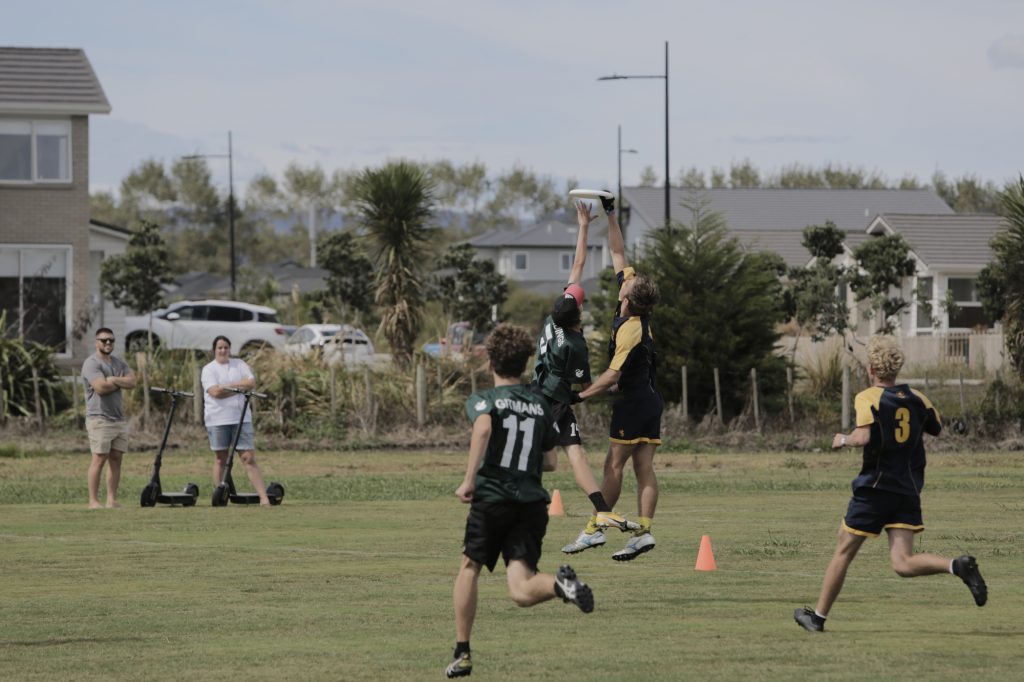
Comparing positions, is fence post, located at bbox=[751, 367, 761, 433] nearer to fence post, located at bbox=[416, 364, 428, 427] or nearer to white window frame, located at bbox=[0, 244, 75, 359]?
fence post, located at bbox=[416, 364, 428, 427]

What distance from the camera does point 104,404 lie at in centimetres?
1733

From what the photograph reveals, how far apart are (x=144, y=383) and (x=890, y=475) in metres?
21.0

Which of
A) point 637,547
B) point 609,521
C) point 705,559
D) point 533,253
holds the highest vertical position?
Answer: point 533,253

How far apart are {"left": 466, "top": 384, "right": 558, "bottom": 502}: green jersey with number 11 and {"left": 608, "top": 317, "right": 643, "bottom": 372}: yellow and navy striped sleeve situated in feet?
12.5

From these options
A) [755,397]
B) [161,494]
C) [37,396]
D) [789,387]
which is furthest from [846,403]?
[37,396]

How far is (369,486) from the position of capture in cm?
2081

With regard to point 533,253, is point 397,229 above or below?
below

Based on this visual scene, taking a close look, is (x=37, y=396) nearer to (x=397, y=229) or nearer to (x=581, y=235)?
(x=397, y=229)

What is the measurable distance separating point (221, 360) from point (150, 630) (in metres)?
8.20

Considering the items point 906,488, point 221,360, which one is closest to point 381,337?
point 221,360

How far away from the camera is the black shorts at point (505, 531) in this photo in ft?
26.7

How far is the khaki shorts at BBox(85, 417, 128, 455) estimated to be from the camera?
17125 millimetres

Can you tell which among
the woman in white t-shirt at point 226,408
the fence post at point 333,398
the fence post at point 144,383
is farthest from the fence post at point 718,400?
the woman in white t-shirt at point 226,408

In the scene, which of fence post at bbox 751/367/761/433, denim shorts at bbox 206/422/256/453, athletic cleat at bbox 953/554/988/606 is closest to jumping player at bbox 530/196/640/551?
athletic cleat at bbox 953/554/988/606
